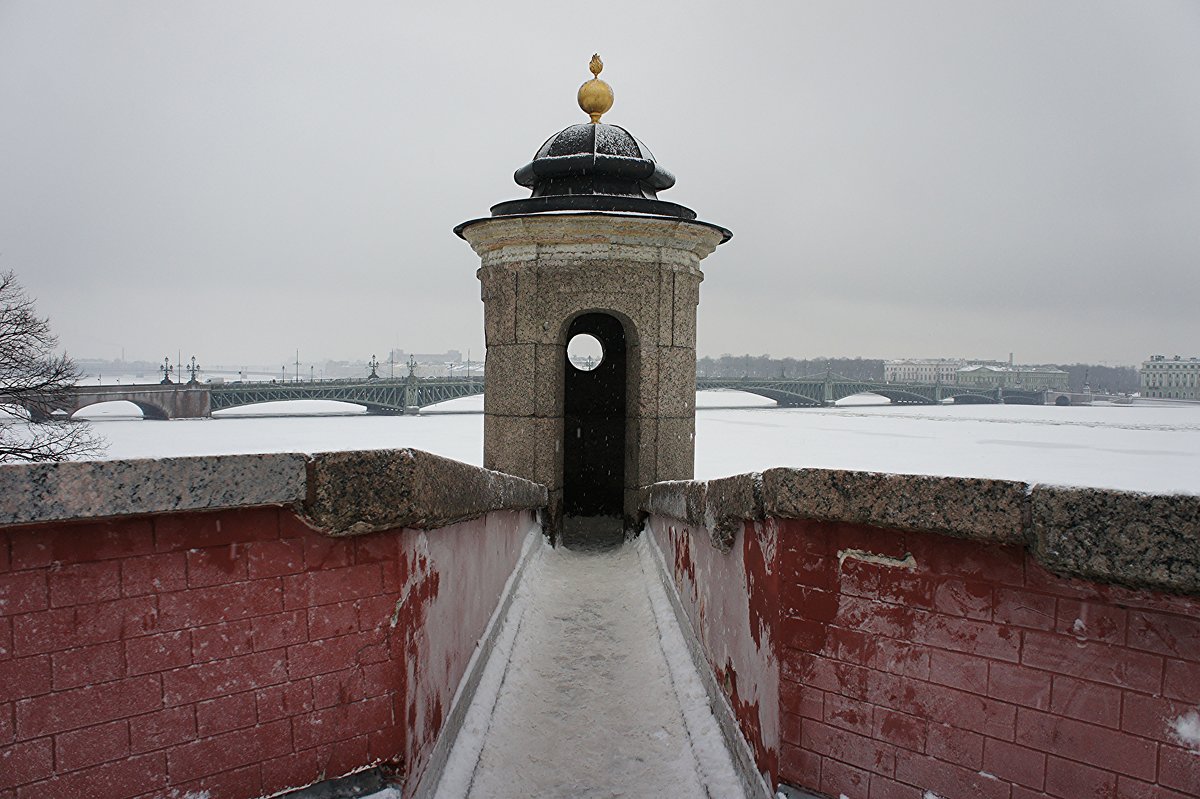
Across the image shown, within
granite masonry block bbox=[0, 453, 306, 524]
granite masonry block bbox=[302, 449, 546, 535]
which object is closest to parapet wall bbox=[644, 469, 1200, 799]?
granite masonry block bbox=[302, 449, 546, 535]

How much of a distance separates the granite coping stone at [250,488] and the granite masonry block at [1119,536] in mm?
1784

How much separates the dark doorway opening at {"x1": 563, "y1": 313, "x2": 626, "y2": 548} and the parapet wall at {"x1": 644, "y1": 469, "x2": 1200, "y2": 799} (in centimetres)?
634

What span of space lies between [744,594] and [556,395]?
14.0 ft

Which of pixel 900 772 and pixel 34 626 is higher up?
pixel 34 626

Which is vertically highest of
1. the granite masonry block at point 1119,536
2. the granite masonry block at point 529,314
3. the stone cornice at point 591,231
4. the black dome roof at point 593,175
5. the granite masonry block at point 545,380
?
the black dome roof at point 593,175

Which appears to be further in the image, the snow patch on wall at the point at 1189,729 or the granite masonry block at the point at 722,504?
the granite masonry block at the point at 722,504

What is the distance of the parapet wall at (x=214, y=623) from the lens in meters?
1.85

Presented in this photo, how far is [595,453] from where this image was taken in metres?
9.06

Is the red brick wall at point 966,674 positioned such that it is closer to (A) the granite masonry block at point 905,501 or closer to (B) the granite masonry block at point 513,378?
(A) the granite masonry block at point 905,501

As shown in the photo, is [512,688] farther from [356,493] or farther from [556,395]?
[556,395]

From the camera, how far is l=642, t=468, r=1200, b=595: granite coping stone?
166cm

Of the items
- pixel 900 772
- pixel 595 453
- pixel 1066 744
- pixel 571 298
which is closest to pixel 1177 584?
pixel 1066 744

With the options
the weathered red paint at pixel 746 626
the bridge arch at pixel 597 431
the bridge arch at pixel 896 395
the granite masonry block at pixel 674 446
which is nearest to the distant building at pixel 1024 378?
the bridge arch at pixel 896 395

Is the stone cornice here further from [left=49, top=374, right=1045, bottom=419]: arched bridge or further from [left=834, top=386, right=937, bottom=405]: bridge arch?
[left=834, top=386, right=937, bottom=405]: bridge arch
